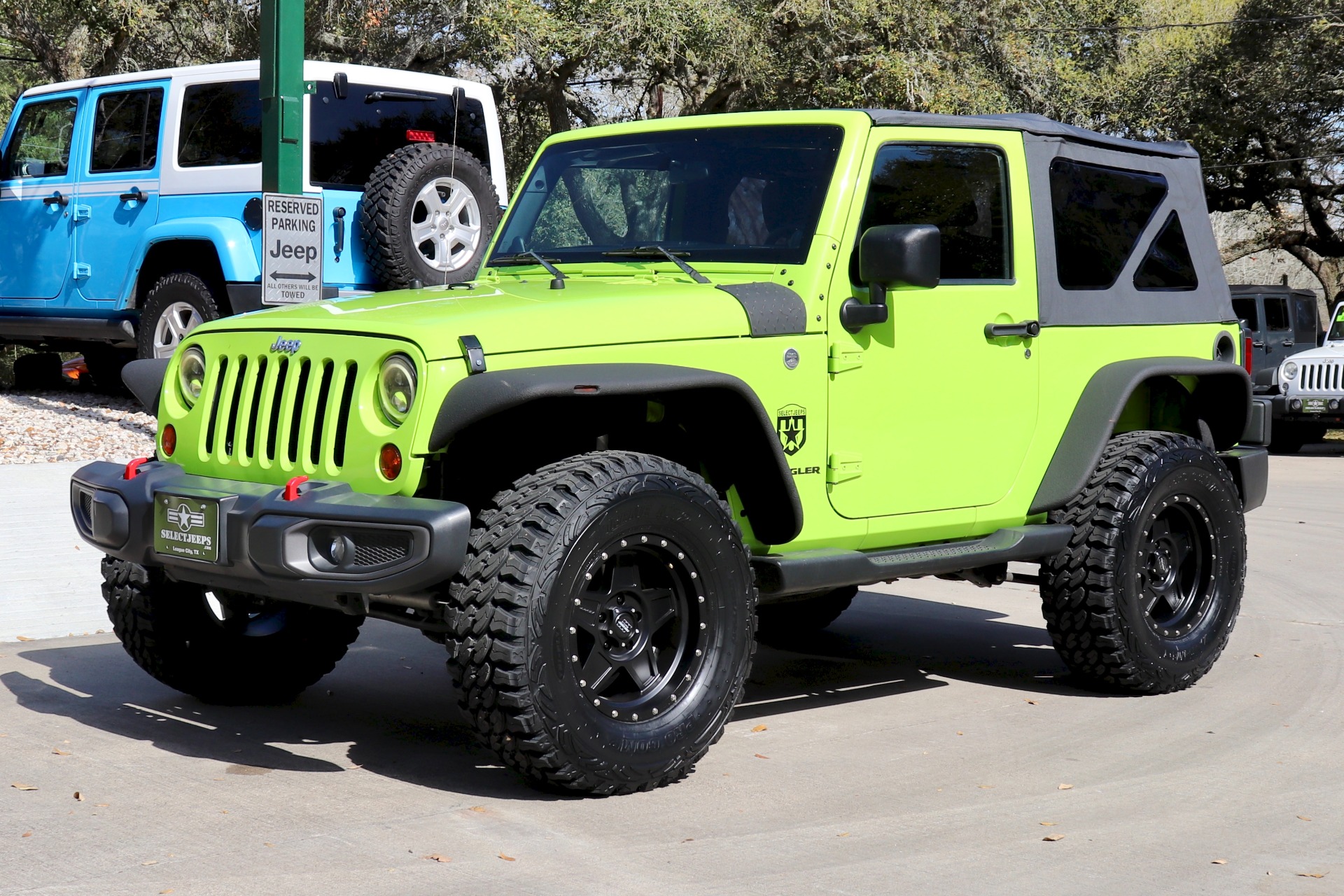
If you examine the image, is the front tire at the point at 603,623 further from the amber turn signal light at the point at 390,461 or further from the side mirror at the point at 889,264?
the side mirror at the point at 889,264

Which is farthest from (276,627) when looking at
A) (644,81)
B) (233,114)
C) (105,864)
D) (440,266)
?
(644,81)

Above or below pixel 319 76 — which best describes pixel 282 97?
below

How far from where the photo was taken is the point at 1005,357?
561 centimetres

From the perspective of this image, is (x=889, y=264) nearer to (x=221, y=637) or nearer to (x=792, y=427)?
(x=792, y=427)

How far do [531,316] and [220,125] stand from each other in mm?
7859

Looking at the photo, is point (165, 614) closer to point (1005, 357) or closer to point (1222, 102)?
point (1005, 357)

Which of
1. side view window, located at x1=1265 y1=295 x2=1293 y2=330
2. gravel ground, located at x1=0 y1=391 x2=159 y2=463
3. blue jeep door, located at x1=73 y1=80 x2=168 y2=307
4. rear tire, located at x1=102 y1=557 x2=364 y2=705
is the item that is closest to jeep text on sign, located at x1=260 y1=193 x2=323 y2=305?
gravel ground, located at x1=0 y1=391 x2=159 y2=463

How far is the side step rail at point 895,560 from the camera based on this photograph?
4.95m

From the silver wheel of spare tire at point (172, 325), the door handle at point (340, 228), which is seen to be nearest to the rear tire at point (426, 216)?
the door handle at point (340, 228)

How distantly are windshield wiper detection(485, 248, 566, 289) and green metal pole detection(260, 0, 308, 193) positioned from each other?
2743 mm

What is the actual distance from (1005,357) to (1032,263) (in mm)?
405

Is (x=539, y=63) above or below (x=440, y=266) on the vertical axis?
above

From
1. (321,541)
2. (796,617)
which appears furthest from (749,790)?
(796,617)

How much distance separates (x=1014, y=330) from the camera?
18.4 feet
